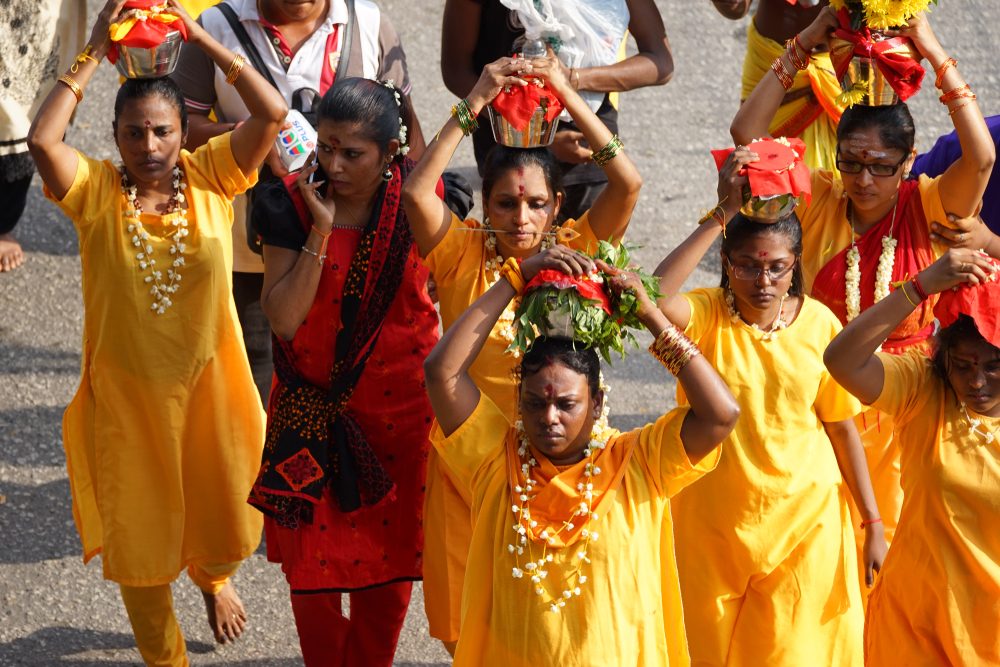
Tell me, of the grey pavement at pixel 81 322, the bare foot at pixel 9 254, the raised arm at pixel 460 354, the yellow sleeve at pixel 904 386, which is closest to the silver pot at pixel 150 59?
the raised arm at pixel 460 354

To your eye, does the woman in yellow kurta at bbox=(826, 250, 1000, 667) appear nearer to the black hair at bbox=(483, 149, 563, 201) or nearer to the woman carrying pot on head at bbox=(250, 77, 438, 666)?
the black hair at bbox=(483, 149, 563, 201)

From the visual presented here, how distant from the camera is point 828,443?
3.63 metres

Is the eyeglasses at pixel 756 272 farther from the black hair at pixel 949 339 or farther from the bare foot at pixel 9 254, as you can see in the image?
the bare foot at pixel 9 254

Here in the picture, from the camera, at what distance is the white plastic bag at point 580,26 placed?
15.5 ft

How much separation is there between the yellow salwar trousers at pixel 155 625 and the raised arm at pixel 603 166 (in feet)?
6.42

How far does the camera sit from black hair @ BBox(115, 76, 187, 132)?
3928 mm

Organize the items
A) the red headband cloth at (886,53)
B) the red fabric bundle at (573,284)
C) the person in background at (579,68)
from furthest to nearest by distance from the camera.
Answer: the person in background at (579,68) → the red headband cloth at (886,53) → the red fabric bundle at (573,284)

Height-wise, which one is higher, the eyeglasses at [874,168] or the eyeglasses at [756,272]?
the eyeglasses at [874,168]

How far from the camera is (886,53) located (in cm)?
376

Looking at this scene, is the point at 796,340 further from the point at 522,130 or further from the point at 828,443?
the point at 522,130

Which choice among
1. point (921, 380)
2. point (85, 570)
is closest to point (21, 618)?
point (85, 570)

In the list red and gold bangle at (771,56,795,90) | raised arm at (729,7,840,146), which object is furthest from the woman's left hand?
red and gold bangle at (771,56,795,90)

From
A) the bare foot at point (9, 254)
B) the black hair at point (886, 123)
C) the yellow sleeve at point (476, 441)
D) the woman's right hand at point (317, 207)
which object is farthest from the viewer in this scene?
the bare foot at point (9, 254)

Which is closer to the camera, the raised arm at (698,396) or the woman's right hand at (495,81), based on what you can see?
the raised arm at (698,396)
